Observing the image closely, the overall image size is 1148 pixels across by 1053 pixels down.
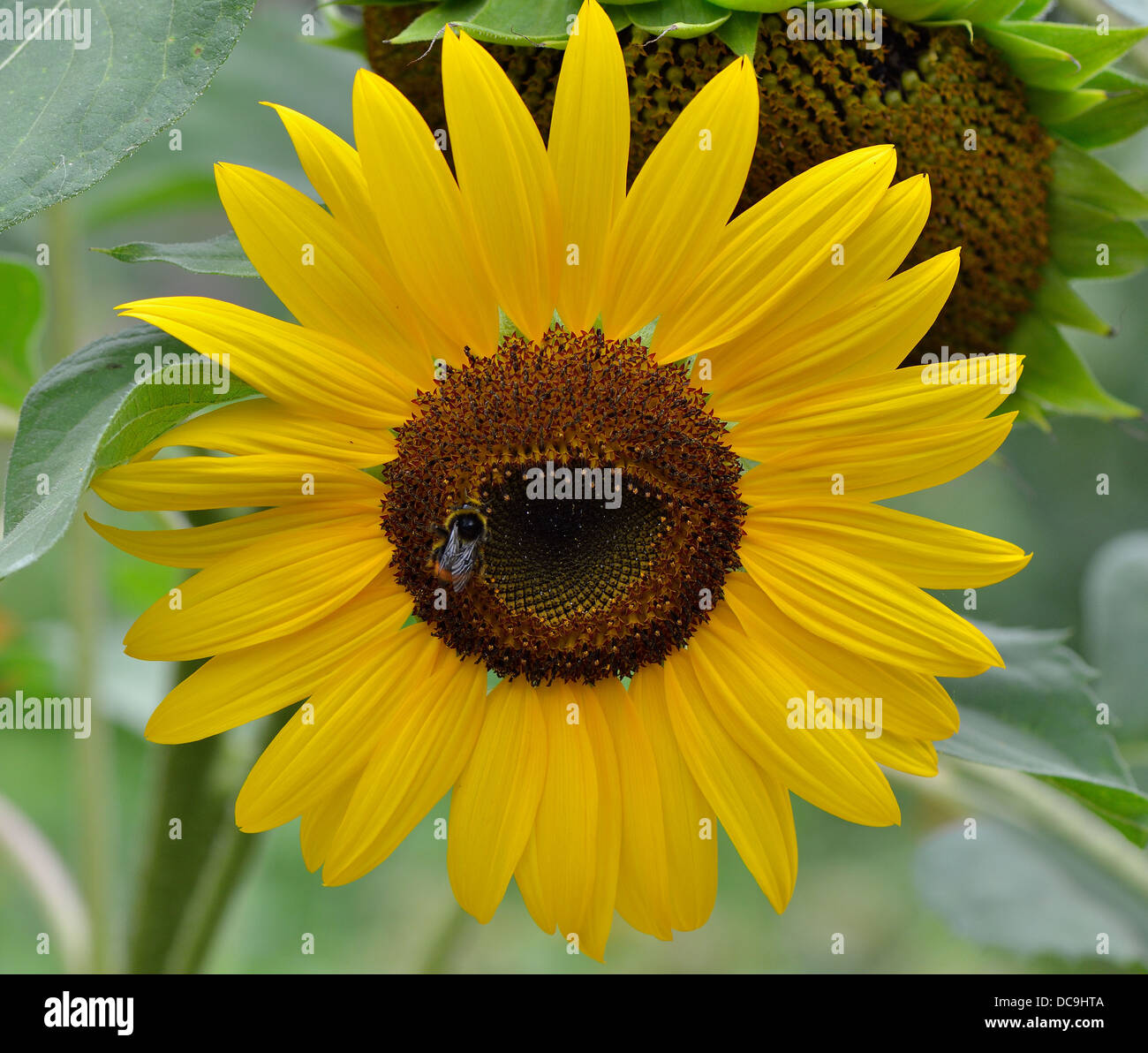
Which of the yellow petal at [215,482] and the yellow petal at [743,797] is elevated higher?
the yellow petal at [215,482]

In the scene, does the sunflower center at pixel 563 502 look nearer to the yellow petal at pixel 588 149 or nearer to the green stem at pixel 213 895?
the yellow petal at pixel 588 149

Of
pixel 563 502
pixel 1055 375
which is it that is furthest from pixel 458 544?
pixel 1055 375

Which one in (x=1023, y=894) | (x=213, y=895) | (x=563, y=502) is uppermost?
(x=563, y=502)

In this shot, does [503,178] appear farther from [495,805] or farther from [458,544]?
[495,805]

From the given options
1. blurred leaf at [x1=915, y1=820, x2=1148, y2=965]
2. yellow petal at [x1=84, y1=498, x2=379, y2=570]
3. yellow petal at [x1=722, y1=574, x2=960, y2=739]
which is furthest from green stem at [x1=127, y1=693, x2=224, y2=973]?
blurred leaf at [x1=915, y1=820, x2=1148, y2=965]

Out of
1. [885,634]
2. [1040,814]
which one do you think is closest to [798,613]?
[885,634]

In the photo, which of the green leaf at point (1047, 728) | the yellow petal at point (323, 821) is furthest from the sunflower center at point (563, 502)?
the green leaf at point (1047, 728)

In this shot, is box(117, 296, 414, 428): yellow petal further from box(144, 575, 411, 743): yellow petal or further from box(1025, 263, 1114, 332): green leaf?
box(1025, 263, 1114, 332): green leaf
